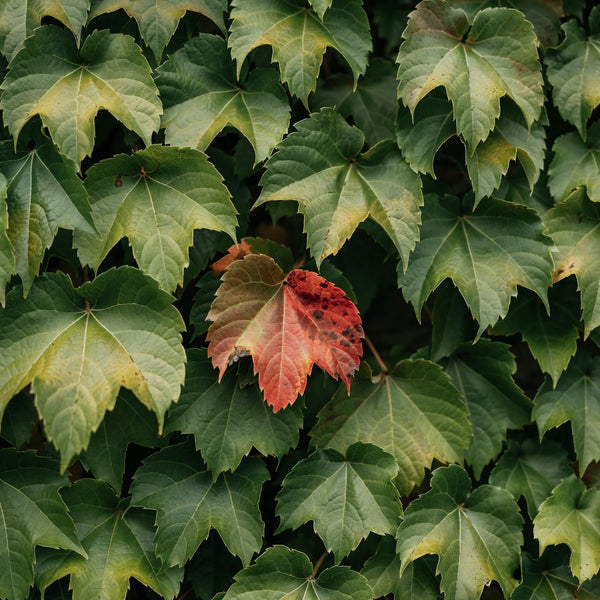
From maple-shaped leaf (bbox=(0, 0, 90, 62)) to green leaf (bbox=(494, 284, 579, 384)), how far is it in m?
1.28

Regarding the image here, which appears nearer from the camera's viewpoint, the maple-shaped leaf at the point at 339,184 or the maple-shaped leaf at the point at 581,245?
the maple-shaped leaf at the point at 339,184

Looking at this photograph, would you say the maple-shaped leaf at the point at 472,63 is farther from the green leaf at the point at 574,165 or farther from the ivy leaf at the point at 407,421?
the ivy leaf at the point at 407,421

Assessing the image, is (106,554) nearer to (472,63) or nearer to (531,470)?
(531,470)

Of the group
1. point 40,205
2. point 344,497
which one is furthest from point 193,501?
point 40,205

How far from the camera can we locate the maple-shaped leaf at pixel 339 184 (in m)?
1.46

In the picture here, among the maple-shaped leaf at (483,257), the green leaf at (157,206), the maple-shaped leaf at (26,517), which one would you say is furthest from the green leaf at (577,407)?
the maple-shaped leaf at (26,517)

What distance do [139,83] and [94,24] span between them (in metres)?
0.27

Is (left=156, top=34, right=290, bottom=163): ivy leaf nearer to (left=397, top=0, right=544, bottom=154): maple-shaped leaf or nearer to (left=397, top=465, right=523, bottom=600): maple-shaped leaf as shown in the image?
(left=397, top=0, right=544, bottom=154): maple-shaped leaf

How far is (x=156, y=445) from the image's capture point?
151 centimetres

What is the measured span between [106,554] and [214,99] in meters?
1.11

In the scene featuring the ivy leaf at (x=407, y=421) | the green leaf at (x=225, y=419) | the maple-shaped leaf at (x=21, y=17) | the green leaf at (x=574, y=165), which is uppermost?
the maple-shaped leaf at (x=21, y=17)

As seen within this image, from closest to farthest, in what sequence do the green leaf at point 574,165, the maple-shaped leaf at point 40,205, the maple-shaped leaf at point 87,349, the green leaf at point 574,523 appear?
the maple-shaped leaf at point 87,349 < the maple-shaped leaf at point 40,205 < the green leaf at point 574,523 < the green leaf at point 574,165

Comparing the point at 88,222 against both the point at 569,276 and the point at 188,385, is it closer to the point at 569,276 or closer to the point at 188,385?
the point at 188,385

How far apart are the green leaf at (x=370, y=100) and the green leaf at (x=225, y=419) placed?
2.40 feet
